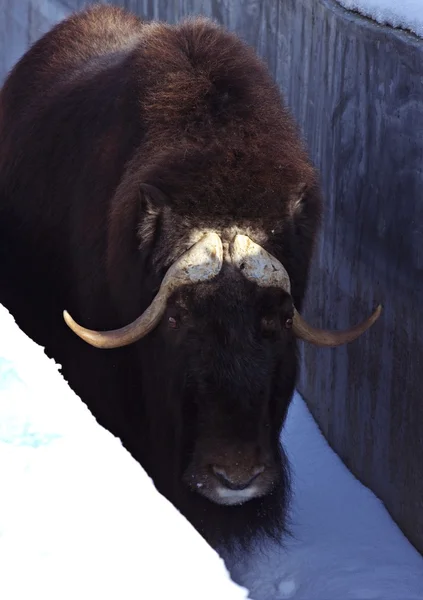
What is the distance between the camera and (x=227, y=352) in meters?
3.68

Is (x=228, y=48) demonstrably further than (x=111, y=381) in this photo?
No

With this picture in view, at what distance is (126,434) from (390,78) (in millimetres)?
1721

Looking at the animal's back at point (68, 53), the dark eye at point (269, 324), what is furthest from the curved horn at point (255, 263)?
the animal's back at point (68, 53)

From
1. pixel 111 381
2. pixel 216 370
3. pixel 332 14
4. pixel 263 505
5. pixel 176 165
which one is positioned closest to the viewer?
pixel 216 370

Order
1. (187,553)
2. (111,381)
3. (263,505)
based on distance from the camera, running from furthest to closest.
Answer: (111,381) < (263,505) < (187,553)

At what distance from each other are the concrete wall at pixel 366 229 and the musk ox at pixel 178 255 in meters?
0.52

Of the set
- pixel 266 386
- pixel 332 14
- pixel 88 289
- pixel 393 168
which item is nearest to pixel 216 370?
pixel 266 386

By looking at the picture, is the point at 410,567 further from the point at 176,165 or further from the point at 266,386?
the point at 176,165

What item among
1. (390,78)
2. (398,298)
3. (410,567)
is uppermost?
(390,78)

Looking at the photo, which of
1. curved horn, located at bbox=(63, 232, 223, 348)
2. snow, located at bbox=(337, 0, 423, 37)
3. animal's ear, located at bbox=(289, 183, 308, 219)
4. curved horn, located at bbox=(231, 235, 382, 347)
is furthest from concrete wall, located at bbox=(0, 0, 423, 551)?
curved horn, located at bbox=(63, 232, 223, 348)

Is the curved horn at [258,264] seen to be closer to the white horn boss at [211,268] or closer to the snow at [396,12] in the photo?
the white horn boss at [211,268]

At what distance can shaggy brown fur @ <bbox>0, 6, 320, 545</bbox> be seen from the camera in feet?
12.6

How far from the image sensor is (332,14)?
542 cm

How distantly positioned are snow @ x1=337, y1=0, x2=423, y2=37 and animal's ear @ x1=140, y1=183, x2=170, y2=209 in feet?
4.16
